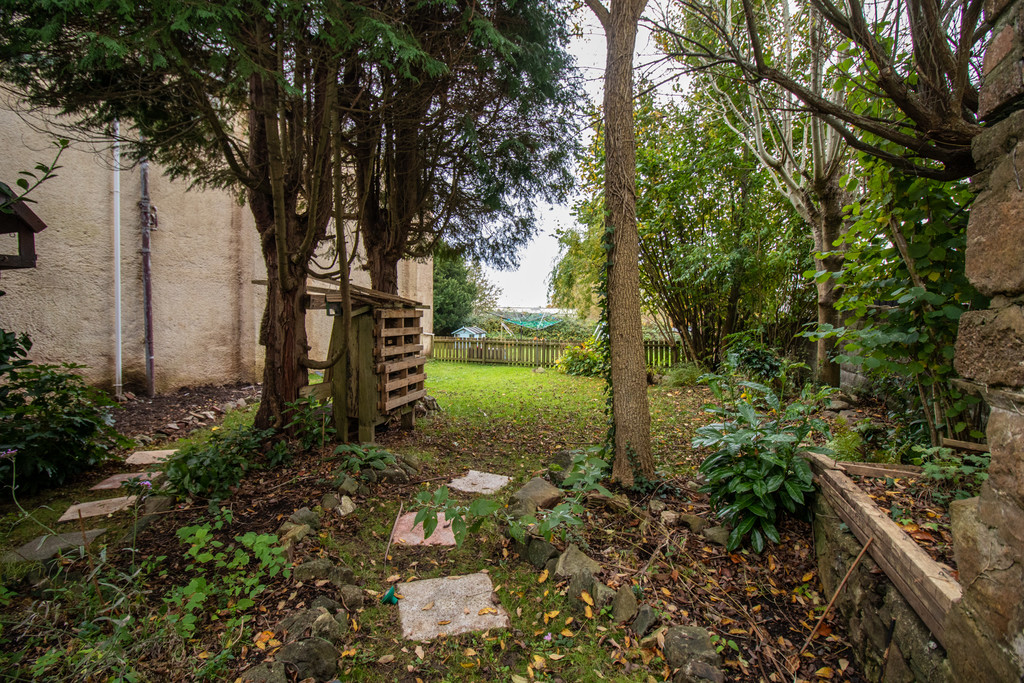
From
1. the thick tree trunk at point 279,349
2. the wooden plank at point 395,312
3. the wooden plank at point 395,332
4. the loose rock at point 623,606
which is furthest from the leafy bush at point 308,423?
the loose rock at point 623,606

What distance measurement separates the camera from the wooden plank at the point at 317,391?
399 centimetres

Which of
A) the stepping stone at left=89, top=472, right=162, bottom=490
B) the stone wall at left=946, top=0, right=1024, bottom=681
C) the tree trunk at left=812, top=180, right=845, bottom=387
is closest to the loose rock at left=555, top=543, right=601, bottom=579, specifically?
the stone wall at left=946, top=0, right=1024, bottom=681

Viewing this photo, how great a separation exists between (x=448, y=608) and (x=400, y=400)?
274 cm

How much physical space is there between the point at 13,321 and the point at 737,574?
7.57 m

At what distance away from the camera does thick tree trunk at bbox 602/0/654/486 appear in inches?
132

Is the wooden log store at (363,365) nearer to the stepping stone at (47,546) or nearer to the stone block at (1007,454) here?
the stepping stone at (47,546)

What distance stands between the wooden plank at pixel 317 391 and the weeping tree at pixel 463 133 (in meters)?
1.66

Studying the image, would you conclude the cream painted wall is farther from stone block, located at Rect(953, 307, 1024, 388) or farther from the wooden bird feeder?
stone block, located at Rect(953, 307, 1024, 388)

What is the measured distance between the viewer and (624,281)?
3.39 m

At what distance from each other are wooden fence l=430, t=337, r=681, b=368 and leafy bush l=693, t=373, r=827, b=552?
978cm

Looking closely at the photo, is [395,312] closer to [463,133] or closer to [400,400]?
[400,400]

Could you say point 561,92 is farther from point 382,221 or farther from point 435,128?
point 382,221

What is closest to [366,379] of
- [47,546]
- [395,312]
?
[395,312]

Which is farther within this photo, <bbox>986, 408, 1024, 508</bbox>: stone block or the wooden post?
the wooden post
